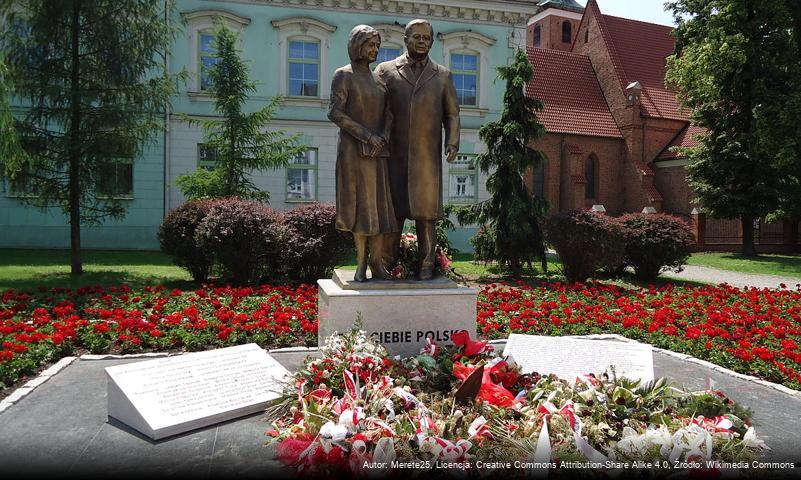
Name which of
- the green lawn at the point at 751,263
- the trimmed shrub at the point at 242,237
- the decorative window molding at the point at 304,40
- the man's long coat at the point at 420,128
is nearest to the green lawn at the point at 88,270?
the trimmed shrub at the point at 242,237

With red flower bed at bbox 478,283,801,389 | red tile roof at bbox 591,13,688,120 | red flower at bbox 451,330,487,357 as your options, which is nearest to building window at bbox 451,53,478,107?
red flower bed at bbox 478,283,801,389

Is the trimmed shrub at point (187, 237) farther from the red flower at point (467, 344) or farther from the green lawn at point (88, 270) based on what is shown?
the red flower at point (467, 344)

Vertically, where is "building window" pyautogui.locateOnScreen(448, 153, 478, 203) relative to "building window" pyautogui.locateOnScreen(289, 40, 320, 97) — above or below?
below

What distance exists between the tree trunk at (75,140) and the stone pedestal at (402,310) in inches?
394

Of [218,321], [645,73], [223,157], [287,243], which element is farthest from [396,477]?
[645,73]

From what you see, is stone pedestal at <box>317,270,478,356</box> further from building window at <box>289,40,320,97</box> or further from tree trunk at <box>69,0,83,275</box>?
building window at <box>289,40,320,97</box>

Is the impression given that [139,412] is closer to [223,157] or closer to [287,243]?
[287,243]

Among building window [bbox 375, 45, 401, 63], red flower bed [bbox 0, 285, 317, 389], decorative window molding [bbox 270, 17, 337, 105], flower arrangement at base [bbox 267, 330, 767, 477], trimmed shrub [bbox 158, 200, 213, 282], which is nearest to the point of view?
flower arrangement at base [bbox 267, 330, 767, 477]

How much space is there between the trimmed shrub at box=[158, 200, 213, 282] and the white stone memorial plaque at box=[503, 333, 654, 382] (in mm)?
7938

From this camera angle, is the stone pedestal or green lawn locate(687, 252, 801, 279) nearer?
the stone pedestal

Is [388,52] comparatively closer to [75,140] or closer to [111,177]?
[111,177]

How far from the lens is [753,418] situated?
14.6 feet

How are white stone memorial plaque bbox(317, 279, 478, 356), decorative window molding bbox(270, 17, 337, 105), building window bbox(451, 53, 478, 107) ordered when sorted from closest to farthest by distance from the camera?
white stone memorial plaque bbox(317, 279, 478, 356) < decorative window molding bbox(270, 17, 337, 105) < building window bbox(451, 53, 478, 107)

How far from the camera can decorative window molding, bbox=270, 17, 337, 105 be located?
21.7 m
